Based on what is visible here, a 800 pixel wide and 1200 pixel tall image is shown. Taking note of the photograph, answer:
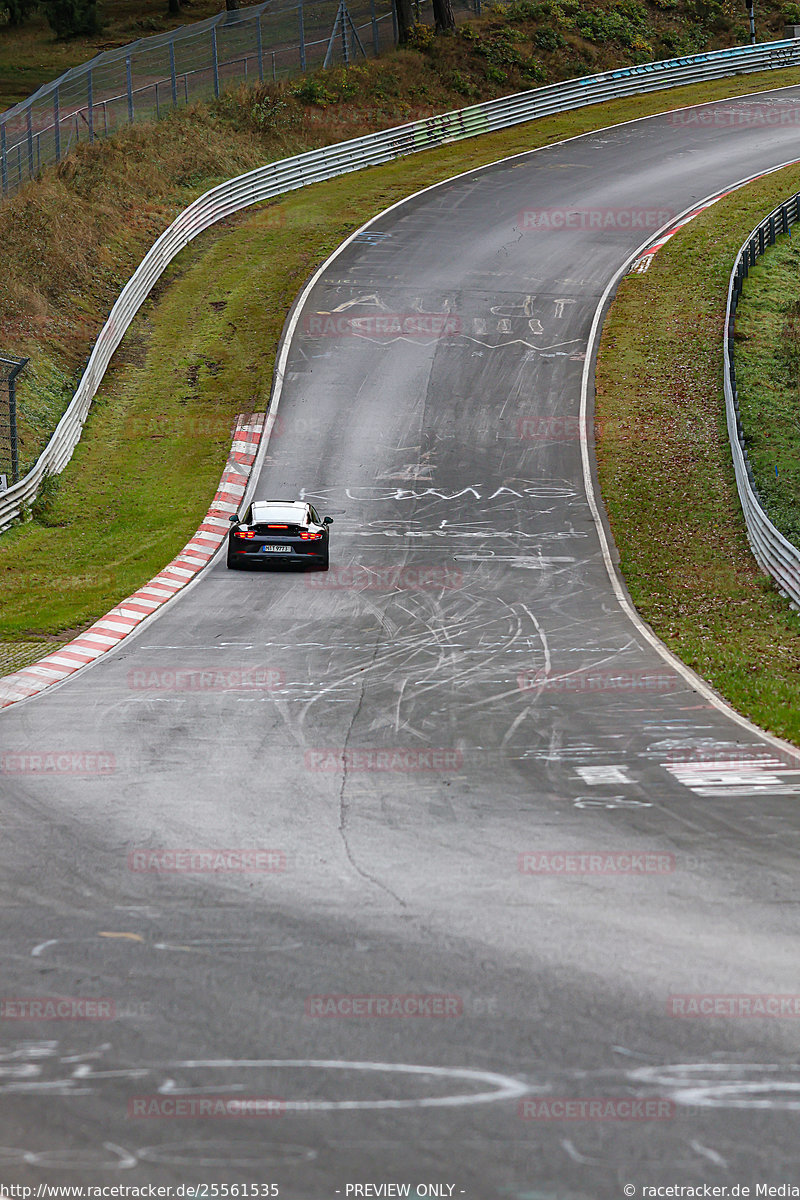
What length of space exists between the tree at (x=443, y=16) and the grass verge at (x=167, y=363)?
7.47 meters

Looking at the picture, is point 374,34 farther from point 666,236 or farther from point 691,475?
point 691,475

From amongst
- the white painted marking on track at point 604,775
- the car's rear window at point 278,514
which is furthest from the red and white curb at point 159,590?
the white painted marking on track at point 604,775

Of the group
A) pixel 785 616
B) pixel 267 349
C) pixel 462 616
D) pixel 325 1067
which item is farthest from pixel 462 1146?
pixel 267 349

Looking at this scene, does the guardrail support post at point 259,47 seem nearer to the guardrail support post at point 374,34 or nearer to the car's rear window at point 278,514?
the guardrail support post at point 374,34

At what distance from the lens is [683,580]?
22750 millimetres

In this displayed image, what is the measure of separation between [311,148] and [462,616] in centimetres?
3923

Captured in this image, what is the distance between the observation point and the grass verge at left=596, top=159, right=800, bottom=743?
1803 centimetres

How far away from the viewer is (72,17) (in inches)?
2702

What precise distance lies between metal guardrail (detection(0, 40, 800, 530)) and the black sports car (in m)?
6.09

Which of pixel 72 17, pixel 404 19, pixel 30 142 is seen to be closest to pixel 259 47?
pixel 404 19

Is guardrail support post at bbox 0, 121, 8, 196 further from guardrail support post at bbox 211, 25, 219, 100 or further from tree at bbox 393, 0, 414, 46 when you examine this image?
tree at bbox 393, 0, 414, 46

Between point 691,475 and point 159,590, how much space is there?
13.9 m

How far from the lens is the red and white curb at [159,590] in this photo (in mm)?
16656

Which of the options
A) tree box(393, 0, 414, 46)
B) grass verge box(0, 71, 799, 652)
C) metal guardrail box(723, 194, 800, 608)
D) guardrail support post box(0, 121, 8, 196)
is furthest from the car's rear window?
tree box(393, 0, 414, 46)
